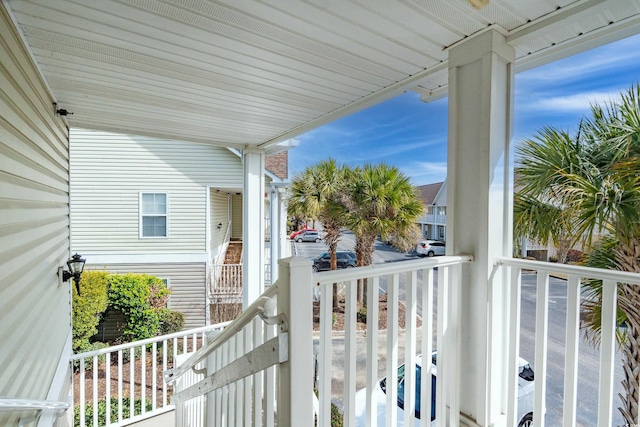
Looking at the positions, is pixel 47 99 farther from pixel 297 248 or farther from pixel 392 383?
pixel 297 248

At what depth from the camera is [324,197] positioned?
745 centimetres

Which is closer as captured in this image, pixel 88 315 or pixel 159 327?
pixel 88 315

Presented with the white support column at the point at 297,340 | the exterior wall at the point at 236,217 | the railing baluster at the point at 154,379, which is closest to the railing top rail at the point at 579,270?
the white support column at the point at 297,340

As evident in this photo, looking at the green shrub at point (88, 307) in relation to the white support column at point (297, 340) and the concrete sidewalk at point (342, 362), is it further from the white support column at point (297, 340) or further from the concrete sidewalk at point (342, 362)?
the white support column at point (297, 340)

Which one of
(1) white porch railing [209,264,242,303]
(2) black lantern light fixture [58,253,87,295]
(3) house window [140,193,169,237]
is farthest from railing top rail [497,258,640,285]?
(3) house window [140,193,169,237]

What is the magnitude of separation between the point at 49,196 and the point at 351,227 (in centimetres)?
517

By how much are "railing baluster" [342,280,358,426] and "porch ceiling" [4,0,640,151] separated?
4.36 ft

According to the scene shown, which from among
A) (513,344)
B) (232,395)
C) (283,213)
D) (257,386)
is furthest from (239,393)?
(283,213)

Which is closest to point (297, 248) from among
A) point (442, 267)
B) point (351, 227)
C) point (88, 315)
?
point (351, 227)

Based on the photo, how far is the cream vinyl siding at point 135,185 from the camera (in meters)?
6.62

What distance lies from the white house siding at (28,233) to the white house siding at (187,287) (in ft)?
12.9

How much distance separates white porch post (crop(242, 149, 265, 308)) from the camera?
174 inches

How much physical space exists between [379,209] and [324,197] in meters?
1.40

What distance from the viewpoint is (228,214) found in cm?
996
